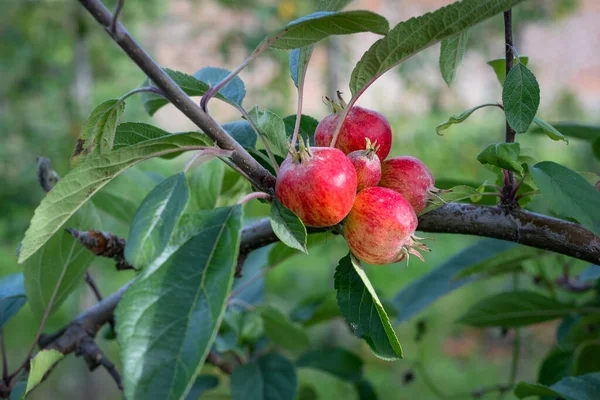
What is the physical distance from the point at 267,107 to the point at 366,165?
298 cm

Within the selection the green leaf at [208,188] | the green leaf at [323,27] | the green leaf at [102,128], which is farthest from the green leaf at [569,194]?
the green leaf at [208,188]

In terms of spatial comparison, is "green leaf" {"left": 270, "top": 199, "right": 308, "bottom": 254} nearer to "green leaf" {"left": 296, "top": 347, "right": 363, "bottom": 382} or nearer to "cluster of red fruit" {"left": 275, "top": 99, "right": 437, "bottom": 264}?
"cluster of red fruit" {"left": 275, "top": 99, "right": 437, "bottom": 264}

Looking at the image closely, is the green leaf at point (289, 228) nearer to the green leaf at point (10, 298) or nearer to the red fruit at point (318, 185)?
the red fruit at point (318, 185)

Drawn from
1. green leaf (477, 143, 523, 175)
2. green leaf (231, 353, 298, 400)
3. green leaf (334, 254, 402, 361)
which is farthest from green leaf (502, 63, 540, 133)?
green leaf (231, 353, 298, 400)

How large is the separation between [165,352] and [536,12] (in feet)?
12.8

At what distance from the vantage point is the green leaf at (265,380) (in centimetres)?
101

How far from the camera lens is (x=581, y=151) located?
3.74 m

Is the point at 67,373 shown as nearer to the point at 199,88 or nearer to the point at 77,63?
the point at 77,63

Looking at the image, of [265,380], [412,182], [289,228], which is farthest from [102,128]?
[265,380]

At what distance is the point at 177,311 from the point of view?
0.48 metres

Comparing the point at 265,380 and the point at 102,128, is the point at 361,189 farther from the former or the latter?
the point at 265,380

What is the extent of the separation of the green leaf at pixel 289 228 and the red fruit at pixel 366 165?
0.10m

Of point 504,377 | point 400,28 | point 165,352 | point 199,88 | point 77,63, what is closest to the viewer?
point 165,352

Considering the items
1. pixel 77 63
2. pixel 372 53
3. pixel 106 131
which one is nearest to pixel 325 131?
pixel 372 53
